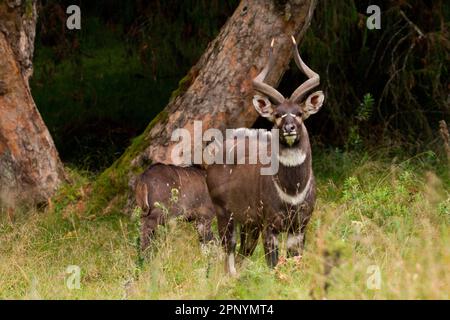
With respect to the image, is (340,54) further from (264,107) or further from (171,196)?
(264,107)

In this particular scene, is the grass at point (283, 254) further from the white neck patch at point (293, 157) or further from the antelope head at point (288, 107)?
the antelope head at point (288, 107)

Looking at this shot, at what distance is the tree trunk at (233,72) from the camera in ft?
32.3

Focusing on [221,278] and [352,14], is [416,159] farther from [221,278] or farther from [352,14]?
[221,278]

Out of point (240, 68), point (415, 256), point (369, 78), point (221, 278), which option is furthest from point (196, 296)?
point (369, 78)

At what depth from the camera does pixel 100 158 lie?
13.0m

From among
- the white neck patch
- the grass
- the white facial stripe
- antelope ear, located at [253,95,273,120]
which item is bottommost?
the grass


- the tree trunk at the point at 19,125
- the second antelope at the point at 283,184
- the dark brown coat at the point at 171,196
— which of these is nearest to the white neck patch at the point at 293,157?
the second antelope at the point at 283,184

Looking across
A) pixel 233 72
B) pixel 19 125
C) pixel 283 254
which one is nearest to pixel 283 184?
pixel 283 254

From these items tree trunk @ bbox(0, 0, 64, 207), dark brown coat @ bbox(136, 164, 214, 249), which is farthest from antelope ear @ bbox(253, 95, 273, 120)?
tree trunk @ bbox(0, 0, 64, 207)

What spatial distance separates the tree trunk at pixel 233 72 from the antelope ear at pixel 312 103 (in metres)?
2.09

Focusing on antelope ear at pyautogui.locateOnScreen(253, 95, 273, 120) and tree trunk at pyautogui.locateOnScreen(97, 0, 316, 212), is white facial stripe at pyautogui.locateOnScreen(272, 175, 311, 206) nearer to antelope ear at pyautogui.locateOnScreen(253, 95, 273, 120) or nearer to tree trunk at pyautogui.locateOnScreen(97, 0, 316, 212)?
antelope ear at pyautogui.locateOnScreen(253, 95, 273, 120)

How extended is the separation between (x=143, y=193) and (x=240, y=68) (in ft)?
5.65

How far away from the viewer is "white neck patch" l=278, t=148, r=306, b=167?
7652 mm

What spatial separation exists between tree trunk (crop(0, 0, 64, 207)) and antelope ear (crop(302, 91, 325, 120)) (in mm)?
3651
